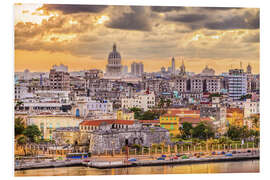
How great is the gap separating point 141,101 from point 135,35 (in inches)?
84.7

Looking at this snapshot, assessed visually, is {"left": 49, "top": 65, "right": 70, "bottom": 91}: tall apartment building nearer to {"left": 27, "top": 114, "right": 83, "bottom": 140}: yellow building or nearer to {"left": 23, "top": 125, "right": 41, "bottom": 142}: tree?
{"left": 27, "top": 114, "right": 83, "bottom": 140}: yellow building

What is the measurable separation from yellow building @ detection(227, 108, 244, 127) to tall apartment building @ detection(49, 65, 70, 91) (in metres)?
3.52

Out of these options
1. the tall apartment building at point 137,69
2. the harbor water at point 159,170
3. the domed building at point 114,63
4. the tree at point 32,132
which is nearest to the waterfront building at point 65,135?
the tree at point 32,132

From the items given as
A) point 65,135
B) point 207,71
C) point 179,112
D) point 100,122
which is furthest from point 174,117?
point 65,135

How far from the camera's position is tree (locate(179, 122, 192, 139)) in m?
Result: 13.9

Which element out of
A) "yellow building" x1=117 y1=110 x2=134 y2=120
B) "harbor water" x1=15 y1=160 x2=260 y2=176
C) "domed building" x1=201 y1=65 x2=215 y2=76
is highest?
"domed building" x1=201 y1=65 x2=215 y2=76

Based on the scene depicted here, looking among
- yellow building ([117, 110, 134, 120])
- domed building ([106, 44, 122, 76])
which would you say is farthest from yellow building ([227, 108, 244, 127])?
domed building ([106, 44, 122, 76])

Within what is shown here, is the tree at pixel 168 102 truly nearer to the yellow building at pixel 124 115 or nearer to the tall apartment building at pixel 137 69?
the yellow building at pixel 124 115

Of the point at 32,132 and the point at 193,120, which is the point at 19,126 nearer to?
the point at 32,132

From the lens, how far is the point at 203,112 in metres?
14.4

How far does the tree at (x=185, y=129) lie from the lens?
13891 millimetres

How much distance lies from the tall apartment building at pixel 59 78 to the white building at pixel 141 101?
1.35 meters

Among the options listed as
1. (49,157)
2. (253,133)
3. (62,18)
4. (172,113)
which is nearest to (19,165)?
(49,157)
